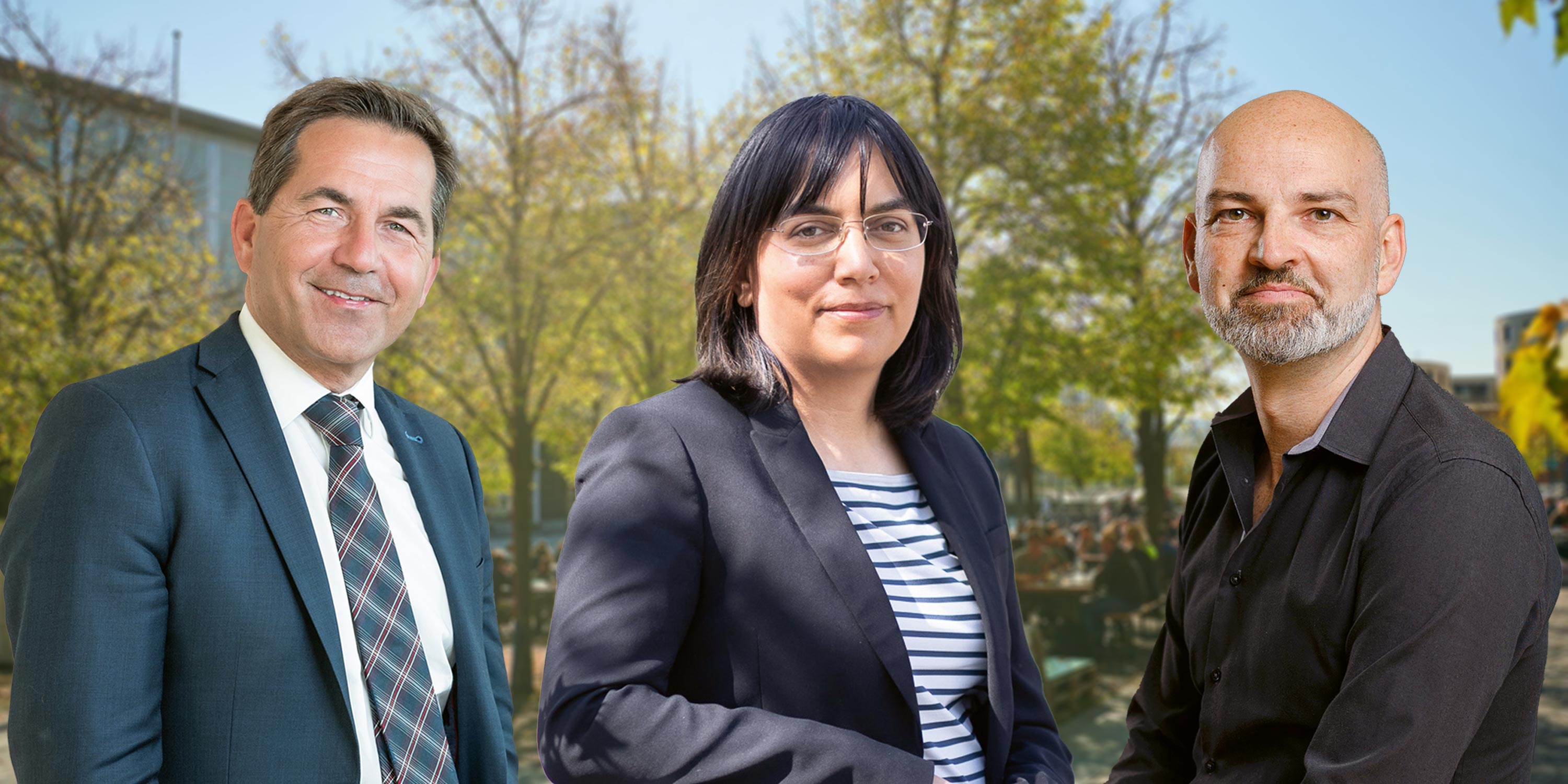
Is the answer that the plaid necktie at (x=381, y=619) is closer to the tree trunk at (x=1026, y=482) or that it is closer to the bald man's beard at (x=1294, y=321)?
the bald man's beard at (x=1294, y=321)

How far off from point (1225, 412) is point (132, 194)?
16202 mm

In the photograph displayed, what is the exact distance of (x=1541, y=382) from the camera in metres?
1.19

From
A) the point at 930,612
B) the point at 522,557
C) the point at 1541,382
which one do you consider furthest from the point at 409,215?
the point at 522,557

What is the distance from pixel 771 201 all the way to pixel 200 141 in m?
16.7

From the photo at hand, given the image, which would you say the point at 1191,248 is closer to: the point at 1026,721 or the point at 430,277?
the point at 1026,721

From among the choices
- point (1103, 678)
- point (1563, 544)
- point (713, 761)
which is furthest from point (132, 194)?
point (1563, 544)

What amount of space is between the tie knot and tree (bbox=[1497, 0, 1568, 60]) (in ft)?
6.22

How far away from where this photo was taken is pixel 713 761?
142 centimetres

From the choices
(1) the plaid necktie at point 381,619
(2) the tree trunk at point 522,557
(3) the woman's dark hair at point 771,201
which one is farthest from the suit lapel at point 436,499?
(2) the tree trunk at point 522,557

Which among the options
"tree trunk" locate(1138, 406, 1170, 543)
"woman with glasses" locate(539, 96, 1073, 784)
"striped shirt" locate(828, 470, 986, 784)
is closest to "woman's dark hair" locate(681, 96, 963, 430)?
"woman with glasses" locate(539, 96, 1073, 784)

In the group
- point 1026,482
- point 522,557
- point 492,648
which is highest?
point 492,648

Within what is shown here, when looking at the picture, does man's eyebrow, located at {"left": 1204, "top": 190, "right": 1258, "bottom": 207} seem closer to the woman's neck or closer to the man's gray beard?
the man's gray beard

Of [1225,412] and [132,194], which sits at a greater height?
[132,194]

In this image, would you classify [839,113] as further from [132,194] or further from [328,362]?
[132,194]
